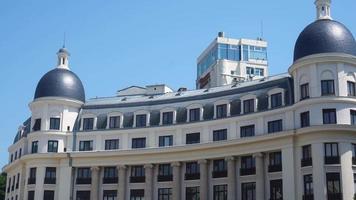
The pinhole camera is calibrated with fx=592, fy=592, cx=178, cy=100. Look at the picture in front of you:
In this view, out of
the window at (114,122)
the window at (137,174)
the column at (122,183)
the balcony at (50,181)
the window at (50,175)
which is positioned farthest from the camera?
the window at (114,122)

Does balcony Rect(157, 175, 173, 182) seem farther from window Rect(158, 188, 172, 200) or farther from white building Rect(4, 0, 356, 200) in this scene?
window Rect(158, 188, 172, 200)

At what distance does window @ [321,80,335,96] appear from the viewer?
81.8 meters

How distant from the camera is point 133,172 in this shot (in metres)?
98.5

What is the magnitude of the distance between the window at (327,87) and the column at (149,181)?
101ft

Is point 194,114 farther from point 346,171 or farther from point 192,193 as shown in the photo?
point 346,171

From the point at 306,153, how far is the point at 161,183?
25.8m

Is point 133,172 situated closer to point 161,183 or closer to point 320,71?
point 161,183

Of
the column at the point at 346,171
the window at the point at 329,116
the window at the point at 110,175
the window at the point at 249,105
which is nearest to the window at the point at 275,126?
the window at the point at 249,105

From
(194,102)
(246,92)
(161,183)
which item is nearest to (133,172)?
(161,183)

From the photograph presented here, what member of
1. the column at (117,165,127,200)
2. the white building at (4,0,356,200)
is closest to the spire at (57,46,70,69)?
the white building at (4,0,356,200)

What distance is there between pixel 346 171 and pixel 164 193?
1200 inches

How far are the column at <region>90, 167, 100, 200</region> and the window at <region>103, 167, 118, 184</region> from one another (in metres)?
1.24

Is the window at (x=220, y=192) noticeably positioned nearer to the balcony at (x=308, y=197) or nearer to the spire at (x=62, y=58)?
the balcony at (x=308, y=197)

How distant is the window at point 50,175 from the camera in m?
100
